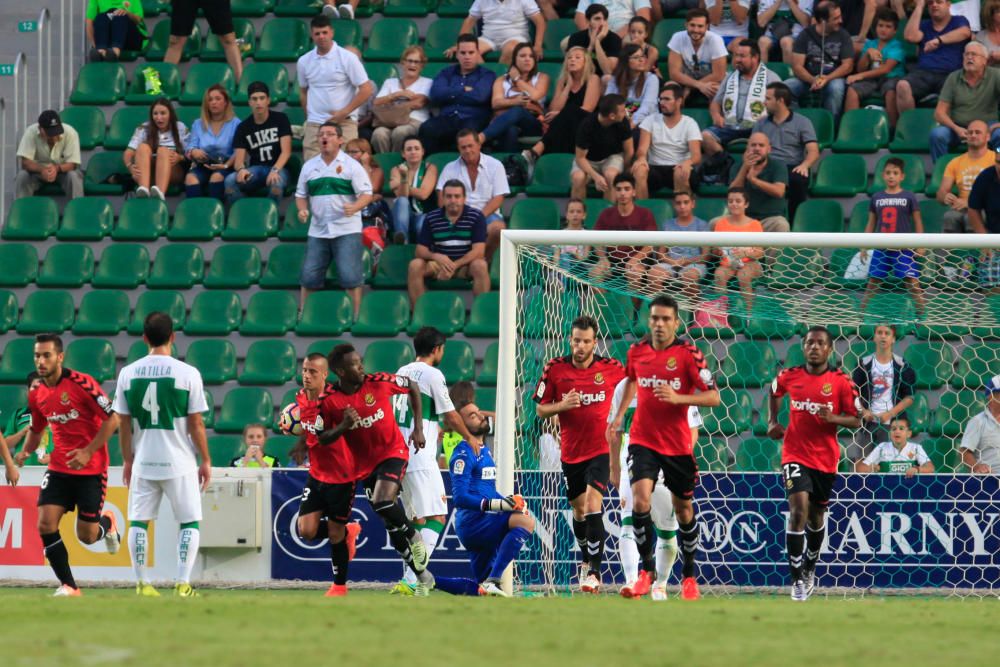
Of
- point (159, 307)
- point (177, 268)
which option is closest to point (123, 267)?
point (177, 268)

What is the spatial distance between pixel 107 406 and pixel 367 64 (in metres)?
9.30

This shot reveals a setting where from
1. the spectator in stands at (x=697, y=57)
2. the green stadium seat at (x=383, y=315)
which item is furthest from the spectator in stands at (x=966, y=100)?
the green stadium seat at (x=383, y=315)

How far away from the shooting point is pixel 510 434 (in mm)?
12125

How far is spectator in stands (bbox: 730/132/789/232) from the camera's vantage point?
16.3 m

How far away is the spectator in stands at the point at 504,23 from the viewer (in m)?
19.0

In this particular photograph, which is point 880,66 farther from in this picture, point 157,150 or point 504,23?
point 157,150

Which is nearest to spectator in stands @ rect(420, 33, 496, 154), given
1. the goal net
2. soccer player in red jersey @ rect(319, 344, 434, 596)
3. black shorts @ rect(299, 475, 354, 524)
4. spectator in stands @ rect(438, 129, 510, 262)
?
spectator in stands @ rect(438, 129, 510, 262)

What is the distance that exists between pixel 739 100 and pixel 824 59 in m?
1.30

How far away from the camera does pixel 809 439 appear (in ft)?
39.7

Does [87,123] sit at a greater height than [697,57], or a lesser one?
lesser

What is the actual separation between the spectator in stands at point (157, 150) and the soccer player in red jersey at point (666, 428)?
29.3 ft

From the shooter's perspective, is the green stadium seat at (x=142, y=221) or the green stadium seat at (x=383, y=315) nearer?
the green stadium seat at (x=383, y=315)

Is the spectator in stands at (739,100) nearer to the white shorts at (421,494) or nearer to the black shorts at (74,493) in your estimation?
the white shorts at (421,494)

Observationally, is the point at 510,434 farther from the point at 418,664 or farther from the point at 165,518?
the point at 418,664
